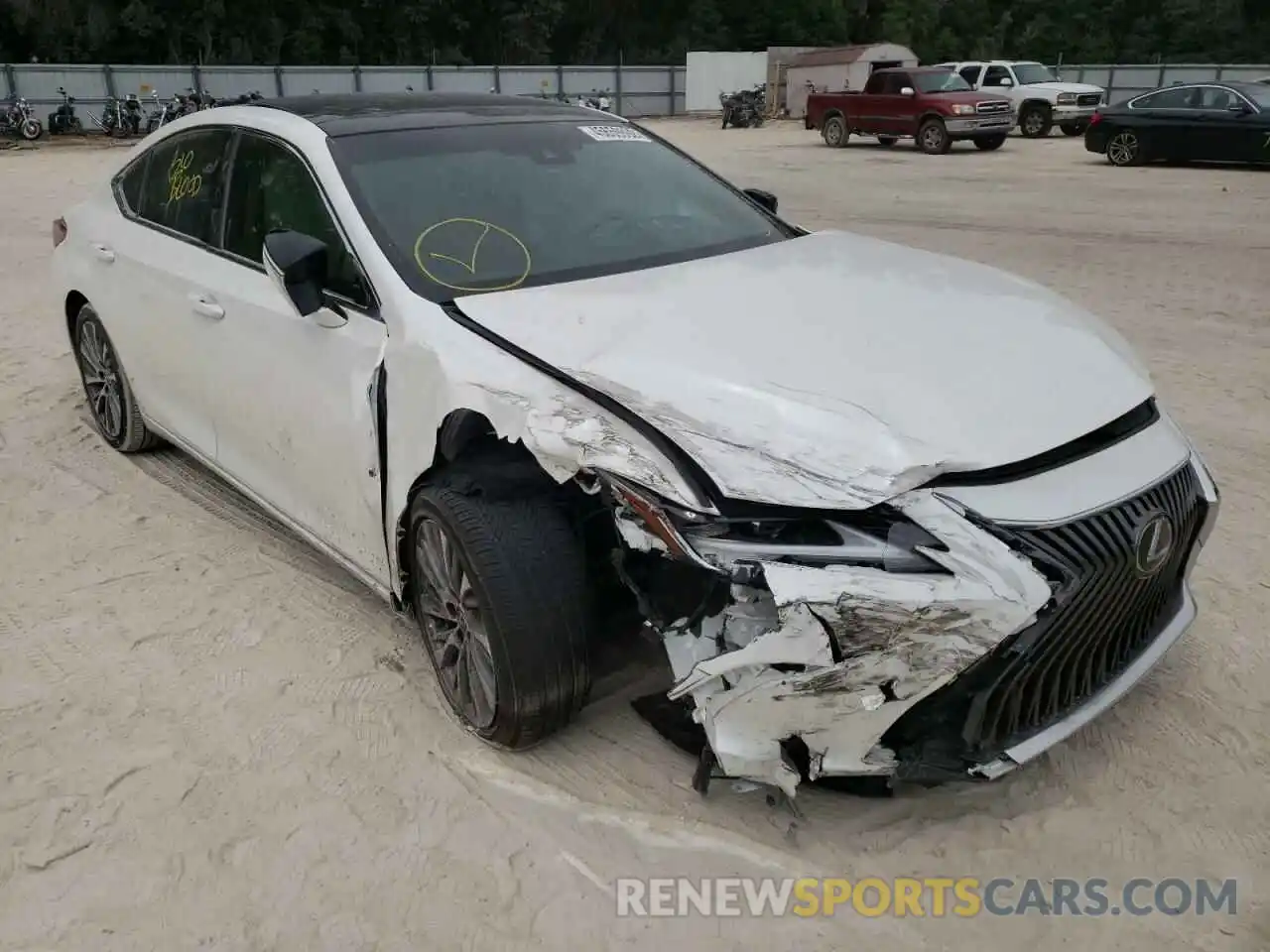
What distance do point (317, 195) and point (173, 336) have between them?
1138 mm

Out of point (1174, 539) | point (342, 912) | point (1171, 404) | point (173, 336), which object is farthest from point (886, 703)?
point (1171, 404)

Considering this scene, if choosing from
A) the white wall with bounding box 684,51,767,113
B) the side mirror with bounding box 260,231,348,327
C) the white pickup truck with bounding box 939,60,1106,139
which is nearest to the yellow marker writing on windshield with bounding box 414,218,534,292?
the side mirror with bounding box 260,231,348,327

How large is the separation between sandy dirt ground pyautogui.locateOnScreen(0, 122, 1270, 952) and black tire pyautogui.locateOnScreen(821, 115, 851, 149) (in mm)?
19956

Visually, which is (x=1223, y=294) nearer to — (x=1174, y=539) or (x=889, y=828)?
(x=1174, y=539)

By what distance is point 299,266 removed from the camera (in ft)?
9.97

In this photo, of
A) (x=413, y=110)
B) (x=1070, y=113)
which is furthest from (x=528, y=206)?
(x=1070, y=113)

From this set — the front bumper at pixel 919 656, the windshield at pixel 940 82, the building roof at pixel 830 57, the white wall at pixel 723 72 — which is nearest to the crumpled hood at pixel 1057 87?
the windshield at pixel 940 82

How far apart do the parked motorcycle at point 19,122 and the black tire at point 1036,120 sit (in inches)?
918

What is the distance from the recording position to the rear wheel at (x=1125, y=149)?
17375mm

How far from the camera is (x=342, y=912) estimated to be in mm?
2459

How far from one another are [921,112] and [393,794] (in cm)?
2096

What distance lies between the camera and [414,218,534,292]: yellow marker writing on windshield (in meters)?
3.09

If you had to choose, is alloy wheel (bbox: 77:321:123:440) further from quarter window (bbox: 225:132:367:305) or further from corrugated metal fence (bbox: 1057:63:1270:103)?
corrugated metal fence (bbox: 1057:63:1270:103)

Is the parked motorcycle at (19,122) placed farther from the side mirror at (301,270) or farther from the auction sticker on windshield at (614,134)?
the side mirror at (301,270)
